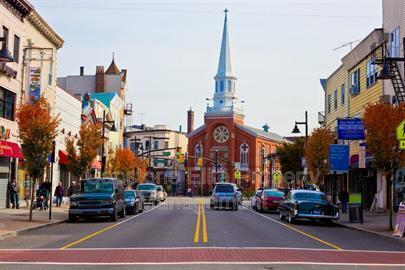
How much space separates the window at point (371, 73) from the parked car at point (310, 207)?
44.4 ft

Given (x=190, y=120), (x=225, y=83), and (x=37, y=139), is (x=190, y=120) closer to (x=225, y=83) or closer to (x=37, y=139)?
(x=225, y=83)

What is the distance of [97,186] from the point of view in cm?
2838

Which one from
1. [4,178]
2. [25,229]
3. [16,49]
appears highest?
[16,49]

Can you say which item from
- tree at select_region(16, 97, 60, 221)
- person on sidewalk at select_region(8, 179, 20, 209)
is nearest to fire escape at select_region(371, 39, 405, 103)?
tree at select_region(16, 97, 60, 221)

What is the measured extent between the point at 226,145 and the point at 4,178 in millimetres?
68732

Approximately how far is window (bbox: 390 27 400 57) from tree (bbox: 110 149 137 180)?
3317 centimetres

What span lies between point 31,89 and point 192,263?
25162 mm

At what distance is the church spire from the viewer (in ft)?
336

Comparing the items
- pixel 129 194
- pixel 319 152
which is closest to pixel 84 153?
pixel 129 194

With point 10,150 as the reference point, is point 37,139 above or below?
above

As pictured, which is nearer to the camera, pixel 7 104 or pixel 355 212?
pixel 355 212

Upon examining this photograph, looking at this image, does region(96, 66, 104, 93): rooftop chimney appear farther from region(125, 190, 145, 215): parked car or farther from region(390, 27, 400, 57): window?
region(390, 27, 400, 57): window

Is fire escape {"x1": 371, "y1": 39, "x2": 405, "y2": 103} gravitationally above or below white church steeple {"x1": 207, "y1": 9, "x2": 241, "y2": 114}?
below

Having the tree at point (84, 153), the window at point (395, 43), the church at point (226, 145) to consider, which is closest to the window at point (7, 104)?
the tree at point (84, 153)
